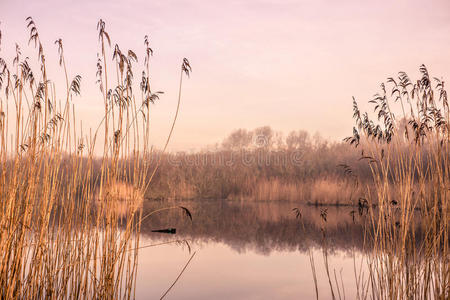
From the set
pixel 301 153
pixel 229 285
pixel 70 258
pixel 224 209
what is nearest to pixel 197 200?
pixel 224 209

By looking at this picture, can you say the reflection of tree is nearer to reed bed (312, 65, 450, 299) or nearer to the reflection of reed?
the reflection of reed

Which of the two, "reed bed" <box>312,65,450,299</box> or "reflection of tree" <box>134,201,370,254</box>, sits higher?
"reed bed" <box>312,65,450,299</box>

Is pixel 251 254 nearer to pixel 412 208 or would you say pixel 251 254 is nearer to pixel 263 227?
pixel 263 227

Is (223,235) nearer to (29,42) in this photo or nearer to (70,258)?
(70,258)

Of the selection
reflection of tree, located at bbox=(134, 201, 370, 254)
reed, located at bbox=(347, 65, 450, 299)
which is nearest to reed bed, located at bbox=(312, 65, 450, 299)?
reed, located at bbox=(347, 65, 450, 299)

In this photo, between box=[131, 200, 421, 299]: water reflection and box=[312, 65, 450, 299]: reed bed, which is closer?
box=[312, 65, 450, 299]: reed bed

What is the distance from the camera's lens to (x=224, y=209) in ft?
40.6

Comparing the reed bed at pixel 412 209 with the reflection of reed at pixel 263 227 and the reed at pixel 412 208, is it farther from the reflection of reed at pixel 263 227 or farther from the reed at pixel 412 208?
the reflection of reed at pixel 263 227

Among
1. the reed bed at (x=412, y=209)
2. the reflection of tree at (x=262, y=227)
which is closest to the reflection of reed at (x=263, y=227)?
the reflection of tree at (x=262, y=227)

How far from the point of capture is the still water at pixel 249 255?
509cm

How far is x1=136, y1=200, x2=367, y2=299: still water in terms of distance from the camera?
5086 mm

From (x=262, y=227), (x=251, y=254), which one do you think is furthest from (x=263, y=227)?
(x=251, y=254)

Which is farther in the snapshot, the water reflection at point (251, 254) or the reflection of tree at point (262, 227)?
the reflection of tree at point (262, 227)

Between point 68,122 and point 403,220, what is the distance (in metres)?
2.80
